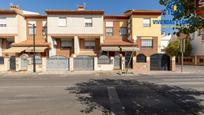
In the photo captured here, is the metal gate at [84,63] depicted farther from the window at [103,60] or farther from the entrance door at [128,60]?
the entrance door at [128,60]

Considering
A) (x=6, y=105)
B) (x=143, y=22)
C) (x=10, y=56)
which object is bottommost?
(x=6, y=105)

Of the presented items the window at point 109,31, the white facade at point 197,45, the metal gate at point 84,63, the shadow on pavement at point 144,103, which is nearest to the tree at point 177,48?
the white facade at point 197,45

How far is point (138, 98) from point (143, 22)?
80.4 ft

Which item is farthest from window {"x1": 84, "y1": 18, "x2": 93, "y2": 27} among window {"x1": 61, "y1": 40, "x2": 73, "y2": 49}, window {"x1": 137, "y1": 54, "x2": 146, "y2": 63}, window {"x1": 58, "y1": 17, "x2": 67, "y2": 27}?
window {"x1": 137, "y1": 54, "x2": 146, "y2": 63}

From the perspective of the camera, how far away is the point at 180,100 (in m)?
10.6

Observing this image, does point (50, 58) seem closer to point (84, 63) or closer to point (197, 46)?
point (84, 63)

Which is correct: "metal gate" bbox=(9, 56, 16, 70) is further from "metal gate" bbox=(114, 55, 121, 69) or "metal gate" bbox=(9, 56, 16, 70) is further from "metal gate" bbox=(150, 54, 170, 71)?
"metal gate" bbox=(150, 54, 170, 71)

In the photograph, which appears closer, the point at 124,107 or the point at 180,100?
the point at 124,107

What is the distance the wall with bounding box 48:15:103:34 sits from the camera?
33.1 m

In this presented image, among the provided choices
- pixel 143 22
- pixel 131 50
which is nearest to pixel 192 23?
pixel 131 50

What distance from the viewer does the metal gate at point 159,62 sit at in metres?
33.1

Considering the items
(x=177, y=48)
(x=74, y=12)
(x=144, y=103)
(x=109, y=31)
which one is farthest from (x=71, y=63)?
(x=177, y=48)

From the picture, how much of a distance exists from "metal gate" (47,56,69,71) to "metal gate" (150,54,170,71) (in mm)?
11913

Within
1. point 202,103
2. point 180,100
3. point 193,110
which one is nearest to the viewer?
point 193,110
